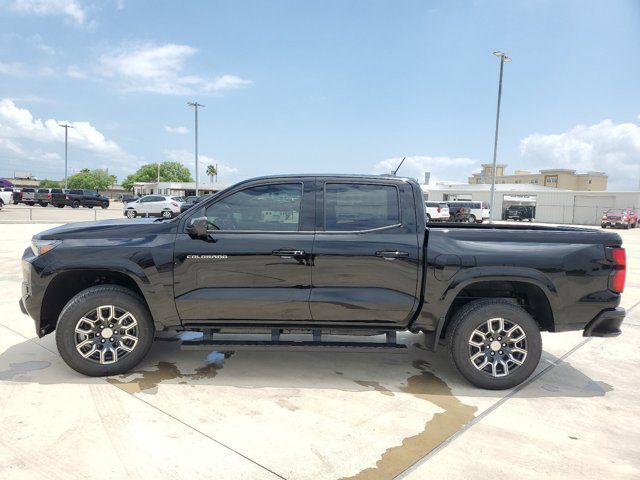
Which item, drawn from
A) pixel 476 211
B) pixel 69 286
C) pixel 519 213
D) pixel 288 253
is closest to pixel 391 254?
pixel 288 253

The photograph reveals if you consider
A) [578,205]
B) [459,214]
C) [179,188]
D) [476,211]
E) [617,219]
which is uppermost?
[179,188]

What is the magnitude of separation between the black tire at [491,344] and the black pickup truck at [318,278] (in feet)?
0.04

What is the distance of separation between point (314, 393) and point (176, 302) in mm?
1437

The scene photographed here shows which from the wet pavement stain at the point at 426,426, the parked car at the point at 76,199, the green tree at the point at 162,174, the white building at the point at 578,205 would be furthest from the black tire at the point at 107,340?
the green tree at the point at 162,174

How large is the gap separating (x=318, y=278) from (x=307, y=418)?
3.74ft

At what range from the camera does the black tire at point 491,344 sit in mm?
3977

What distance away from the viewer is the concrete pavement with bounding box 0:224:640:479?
9.43 feet

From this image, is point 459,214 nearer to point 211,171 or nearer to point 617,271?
point 617,271

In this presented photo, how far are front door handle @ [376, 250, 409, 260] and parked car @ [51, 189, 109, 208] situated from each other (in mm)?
42797

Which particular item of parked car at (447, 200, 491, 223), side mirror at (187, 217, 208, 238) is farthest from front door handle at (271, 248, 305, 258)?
parked car at (447, 200, 491, 223)

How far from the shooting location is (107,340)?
405cm

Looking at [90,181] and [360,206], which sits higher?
[90,181]

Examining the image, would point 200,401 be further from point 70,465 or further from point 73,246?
point 73,246

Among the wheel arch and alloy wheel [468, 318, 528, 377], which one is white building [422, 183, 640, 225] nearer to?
alloy wheel [468, 318, 528, 377]
